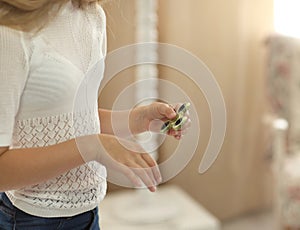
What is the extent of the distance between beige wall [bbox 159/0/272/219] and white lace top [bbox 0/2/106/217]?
1187 millimetres

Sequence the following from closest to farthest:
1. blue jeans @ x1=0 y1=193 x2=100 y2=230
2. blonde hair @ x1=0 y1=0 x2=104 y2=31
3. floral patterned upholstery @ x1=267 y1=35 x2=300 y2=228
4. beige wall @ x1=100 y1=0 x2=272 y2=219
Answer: blonde hair @ x1=0 y1=0 x2=104 y2=31 → blue jeans @ x1=0 y1=193 x2=100 y2=230 → floral patterned upholstery @ x1=267 y1=35 x2=300 y2=228 → beige wall @ x1=100 y1=0 x2=272 y2=219

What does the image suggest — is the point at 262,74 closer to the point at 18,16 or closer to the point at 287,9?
the point at 287,9

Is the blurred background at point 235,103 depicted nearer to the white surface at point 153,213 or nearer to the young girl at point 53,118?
the white surface at point 153,213

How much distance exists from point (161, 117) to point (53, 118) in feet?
0.48

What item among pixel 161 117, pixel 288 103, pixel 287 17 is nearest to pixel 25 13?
pixel 161 117

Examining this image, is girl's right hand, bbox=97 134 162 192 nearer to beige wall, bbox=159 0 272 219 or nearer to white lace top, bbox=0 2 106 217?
white lace top, bbox=0 2 106 217

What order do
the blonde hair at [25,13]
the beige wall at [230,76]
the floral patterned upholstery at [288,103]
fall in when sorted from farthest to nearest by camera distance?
the beige wall at [230,76]
the floral patterned upholstery at [288,103]
the blonde hair at [25,13]

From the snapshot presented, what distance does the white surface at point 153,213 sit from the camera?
72.4 inches

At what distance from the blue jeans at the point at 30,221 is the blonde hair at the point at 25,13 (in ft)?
0.91

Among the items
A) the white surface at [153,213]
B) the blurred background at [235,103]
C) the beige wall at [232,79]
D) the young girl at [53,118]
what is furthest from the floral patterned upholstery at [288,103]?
the young girl at [53,118]

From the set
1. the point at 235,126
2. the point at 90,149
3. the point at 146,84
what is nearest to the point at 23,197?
the point at 90,149

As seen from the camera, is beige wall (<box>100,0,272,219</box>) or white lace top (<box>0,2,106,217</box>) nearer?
white lace top (<box>0,2,106,217</box>)

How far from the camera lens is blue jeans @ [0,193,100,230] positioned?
785mm

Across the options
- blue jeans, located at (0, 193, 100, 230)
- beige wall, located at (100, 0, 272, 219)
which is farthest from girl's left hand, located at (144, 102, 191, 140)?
beige wall, located at (100, 0, 272, 219)
